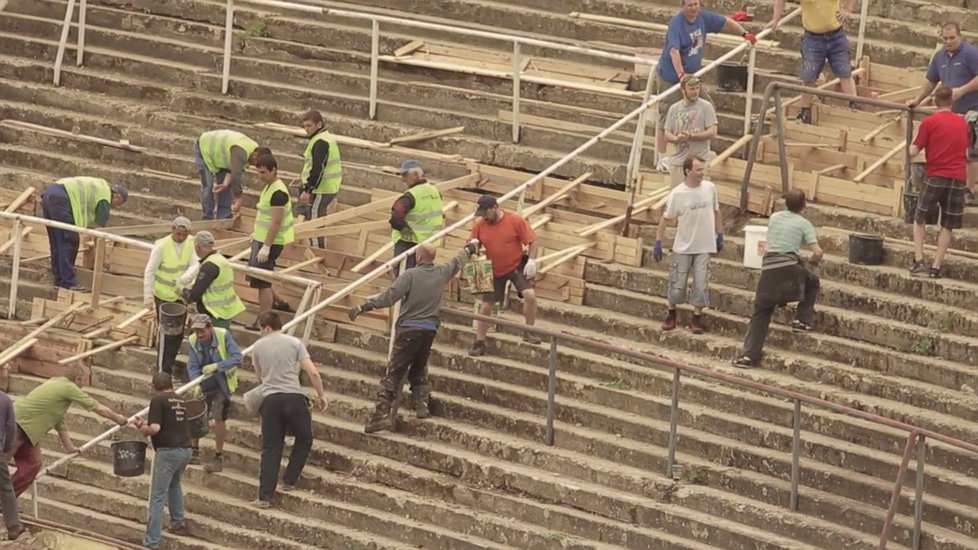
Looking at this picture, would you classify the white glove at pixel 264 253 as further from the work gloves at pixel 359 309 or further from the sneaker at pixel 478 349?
the sneaker at pixel 478 349

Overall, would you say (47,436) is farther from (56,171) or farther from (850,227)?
(850,227)

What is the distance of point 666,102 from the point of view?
25.6 meters

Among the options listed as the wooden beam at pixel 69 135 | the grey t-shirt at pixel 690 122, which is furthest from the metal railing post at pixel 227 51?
the grey t-shirt at pixel 690 122

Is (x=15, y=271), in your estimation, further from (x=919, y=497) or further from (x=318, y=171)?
(x=919, y=497)

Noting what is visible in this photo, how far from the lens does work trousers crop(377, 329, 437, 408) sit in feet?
74.6

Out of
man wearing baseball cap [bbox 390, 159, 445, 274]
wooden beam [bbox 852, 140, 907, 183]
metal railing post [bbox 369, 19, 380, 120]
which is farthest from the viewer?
metal railing post [bbox 369, 19, 380, 120]

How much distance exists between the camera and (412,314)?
22766 mm

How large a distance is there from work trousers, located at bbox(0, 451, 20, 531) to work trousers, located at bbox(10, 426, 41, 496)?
0.84 feet

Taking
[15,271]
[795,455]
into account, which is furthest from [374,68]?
[795,455]

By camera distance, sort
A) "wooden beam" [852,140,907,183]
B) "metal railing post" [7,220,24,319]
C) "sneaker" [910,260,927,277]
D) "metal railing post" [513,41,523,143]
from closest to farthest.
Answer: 1. "sneaker" [910,260,927,277]
2. "wooden beam" [852,140,907,183]
3. "metal railing post" [7,220,24,319]
4. "metal railing post" [513,41,523,143]

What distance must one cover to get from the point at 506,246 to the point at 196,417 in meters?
3.03

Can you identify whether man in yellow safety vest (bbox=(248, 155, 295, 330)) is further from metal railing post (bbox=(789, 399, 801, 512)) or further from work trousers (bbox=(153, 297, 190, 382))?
metal railing post (bbox=(789, 399, 801, 512))

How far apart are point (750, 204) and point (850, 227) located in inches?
38.6

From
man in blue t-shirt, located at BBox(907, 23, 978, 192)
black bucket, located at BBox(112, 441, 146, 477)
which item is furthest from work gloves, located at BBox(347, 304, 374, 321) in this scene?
man in blue t-shirt, located at BBox(907, 23, 978, 192)
